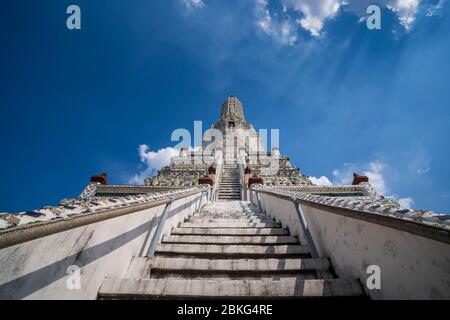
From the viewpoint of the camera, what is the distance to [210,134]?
3181 cm

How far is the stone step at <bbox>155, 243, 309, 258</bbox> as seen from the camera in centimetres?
310

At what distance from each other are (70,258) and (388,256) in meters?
2.91

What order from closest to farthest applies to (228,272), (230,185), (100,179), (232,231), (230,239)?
(228,272) → (230,239) → (232,231) → (100,179) → (230,185)

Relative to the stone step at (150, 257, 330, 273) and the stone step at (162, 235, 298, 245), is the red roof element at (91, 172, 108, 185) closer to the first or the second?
the stone step at (162, 235, 298, 245)

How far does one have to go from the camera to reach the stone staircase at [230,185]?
1238 centimetres

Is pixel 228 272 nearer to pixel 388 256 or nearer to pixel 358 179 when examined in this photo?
pixel 388 256

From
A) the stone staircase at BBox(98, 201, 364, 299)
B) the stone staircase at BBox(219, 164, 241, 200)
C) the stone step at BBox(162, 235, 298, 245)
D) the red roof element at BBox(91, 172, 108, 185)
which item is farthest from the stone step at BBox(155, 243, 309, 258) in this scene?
the red roof element at BBox(91, 172, 108, 185)

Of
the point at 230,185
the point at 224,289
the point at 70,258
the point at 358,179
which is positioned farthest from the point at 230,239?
the point at 358,179

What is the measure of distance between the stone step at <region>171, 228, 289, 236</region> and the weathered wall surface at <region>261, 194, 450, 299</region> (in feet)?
4.17

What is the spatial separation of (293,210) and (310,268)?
147 centimetres

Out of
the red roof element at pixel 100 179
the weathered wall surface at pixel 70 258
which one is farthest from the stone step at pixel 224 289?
the red roof element at pixel 100 179

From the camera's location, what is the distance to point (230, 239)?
12.1 feet

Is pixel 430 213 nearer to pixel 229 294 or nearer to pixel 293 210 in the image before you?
pixel 229 294
